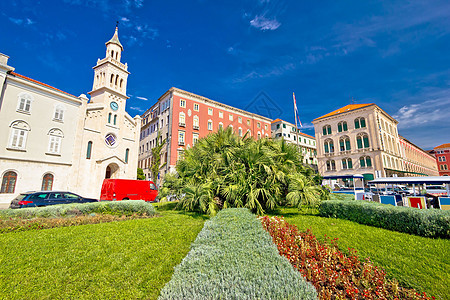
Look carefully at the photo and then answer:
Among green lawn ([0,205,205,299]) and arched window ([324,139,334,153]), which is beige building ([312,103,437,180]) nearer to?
arched window ([324,139,334,153])

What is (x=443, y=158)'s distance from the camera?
83.8 m

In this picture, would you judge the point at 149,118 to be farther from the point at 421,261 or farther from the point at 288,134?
the point at 421,261

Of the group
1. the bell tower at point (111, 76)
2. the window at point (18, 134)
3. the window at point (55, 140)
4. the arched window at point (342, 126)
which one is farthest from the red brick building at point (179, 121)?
the arched window at point (342, 126)

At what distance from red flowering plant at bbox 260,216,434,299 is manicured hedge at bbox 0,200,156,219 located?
26.3 feet

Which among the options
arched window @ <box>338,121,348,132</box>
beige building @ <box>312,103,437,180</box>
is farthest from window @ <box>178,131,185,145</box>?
arched window @ <box>338,121,348,132</box>

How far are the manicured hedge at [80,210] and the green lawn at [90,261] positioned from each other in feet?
8.20

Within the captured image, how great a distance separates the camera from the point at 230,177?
380 inches

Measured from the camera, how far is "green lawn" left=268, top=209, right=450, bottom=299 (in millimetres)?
3793

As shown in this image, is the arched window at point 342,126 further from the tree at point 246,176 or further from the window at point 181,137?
the tree at point 246,176

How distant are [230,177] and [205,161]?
204 centimetres

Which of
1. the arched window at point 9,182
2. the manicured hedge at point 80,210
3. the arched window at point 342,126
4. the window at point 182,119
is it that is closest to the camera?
the manicured hedge at point 80,210

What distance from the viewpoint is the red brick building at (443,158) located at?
82387 mm

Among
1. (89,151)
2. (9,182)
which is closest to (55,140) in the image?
(89,151)

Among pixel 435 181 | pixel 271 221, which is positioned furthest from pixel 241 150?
pixel 435 181
